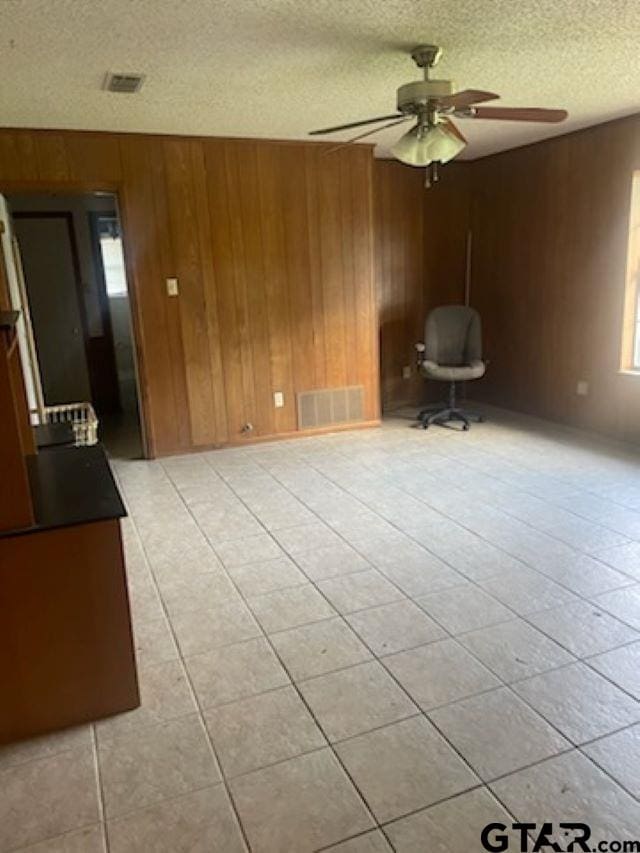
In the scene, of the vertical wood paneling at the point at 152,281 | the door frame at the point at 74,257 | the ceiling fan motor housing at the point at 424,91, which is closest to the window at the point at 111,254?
Result: the door frame at the point at 74,257

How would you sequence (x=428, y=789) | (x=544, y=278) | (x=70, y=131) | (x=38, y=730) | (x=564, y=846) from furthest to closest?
(x=544, y=278)
(x=70, y=131)
(x=38, y=730)
(x=428, y=789)
(x=564, y=846)

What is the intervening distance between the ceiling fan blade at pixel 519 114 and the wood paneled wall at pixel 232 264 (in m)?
2.25

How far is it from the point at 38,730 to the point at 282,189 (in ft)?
13.7

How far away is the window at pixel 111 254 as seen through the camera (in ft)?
21.5

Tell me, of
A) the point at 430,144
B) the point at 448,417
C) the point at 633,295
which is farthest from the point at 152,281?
the point at 633,295

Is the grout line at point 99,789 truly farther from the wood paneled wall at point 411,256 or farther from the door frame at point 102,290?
the door frame at point 102,290

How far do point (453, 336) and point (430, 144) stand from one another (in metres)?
2.86

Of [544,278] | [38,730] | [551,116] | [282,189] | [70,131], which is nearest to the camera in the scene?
[38,730]

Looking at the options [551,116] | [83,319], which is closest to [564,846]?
[551,116]

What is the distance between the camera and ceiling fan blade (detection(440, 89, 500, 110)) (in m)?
2.69

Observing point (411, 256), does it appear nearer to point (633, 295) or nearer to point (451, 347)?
point (451, 347)

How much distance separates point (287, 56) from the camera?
298cm

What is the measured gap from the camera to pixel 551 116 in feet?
10.0

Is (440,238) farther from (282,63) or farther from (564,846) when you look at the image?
(564,846)
